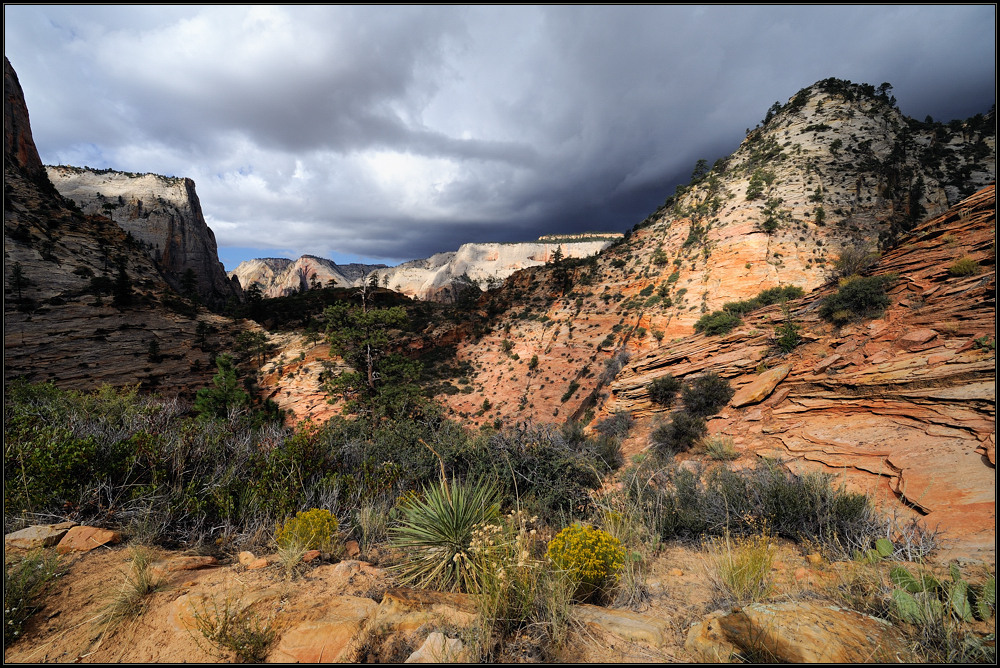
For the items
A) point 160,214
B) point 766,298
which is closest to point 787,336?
point 766,298

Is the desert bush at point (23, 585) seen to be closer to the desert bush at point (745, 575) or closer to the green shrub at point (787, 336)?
the desert bush at point (745, 575)

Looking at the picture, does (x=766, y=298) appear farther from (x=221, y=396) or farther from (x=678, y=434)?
(x=221, y=396)

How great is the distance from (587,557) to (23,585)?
4.23 m

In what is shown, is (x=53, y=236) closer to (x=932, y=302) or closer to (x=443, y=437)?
(x=443, y=437)

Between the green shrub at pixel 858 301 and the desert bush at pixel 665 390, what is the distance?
464 cm

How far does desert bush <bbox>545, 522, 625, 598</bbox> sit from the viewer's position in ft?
9.58

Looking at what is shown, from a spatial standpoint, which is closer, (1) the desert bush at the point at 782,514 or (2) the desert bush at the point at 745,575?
(2) the desert bush at the point at 745,575

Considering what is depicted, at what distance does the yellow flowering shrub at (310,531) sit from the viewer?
11.7ft

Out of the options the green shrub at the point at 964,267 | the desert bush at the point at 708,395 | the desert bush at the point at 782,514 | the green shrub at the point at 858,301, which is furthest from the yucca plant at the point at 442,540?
the green shrub at the point at 964,267

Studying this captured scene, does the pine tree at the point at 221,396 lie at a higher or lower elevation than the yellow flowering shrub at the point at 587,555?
lower

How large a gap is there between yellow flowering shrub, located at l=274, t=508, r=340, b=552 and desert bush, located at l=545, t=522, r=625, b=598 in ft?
7.99

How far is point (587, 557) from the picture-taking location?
2975 mm

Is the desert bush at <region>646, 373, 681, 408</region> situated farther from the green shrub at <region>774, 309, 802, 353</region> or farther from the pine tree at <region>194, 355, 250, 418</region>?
the pine tree at <region>194, 355, 250, 418</region>

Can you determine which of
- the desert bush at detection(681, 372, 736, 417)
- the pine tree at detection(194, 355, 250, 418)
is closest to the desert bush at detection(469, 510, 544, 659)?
the desert bush at detection(681, 372, 736, 417)
